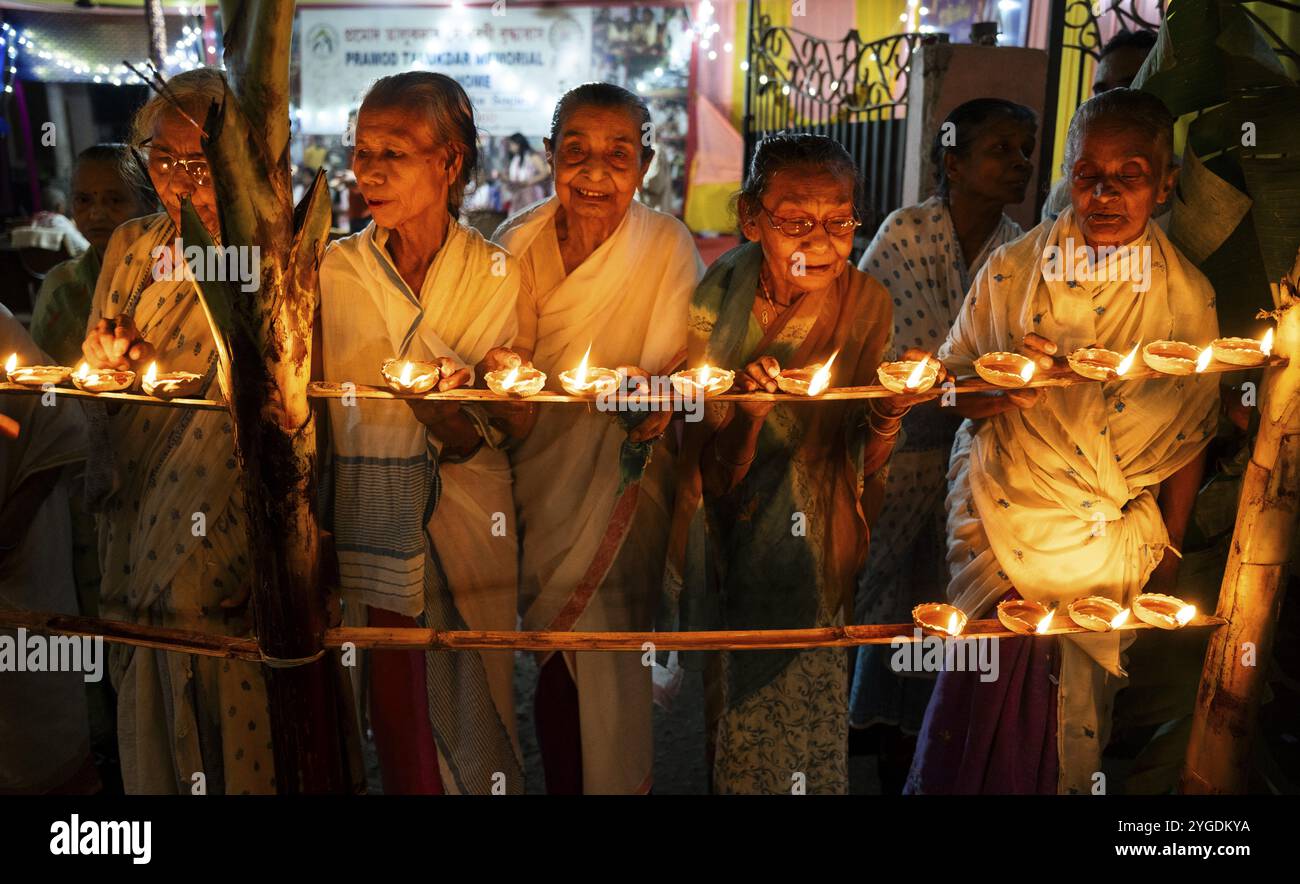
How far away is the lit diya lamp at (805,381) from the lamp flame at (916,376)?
0.53 feet

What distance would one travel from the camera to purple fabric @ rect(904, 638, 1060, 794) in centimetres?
265

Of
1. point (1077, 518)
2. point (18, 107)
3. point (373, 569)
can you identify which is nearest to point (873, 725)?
point (1077, 518)

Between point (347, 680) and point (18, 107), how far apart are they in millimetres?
11869

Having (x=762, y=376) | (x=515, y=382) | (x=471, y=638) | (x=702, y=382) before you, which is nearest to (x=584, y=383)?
(x=515, y=382)

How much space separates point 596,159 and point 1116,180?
1.31 meters

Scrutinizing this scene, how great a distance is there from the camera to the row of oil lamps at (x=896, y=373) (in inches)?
77.0

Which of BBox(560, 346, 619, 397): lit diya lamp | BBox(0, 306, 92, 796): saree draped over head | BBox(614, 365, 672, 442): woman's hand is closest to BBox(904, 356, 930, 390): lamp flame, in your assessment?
BBox(614, 365, 672, 442): woman's hand

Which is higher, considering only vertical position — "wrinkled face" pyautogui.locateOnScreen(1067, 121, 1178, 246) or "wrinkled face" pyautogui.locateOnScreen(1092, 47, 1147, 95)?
"wrinkled face" pyautogui.locateOnScreen(1092, 47, 1147, 95)

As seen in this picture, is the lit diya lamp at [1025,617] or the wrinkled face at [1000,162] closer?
the lit diya lamp at [1025,617]

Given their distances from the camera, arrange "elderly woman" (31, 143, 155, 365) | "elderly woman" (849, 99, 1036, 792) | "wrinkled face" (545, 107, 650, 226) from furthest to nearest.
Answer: "elderly woman" (849, 99, 1036, 792), "elderly woman" (31, 143, 155, 365), "wrinkled face" (545, 107, 650, 226)

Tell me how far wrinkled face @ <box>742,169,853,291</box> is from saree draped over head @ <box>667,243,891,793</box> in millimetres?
113

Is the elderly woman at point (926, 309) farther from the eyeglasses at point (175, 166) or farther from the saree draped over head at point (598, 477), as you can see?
the eyeglasses at point (175, 166)

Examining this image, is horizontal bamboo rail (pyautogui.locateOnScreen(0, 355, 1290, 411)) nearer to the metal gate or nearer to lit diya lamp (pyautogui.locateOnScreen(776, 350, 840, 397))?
lit diya lamp (pyautogui.locateOnScreen(776, 350, 840, 397))

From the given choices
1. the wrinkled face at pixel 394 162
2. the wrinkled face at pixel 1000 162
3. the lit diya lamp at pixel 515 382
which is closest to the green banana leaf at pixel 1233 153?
the wrinkled face at pixel 1000 162
